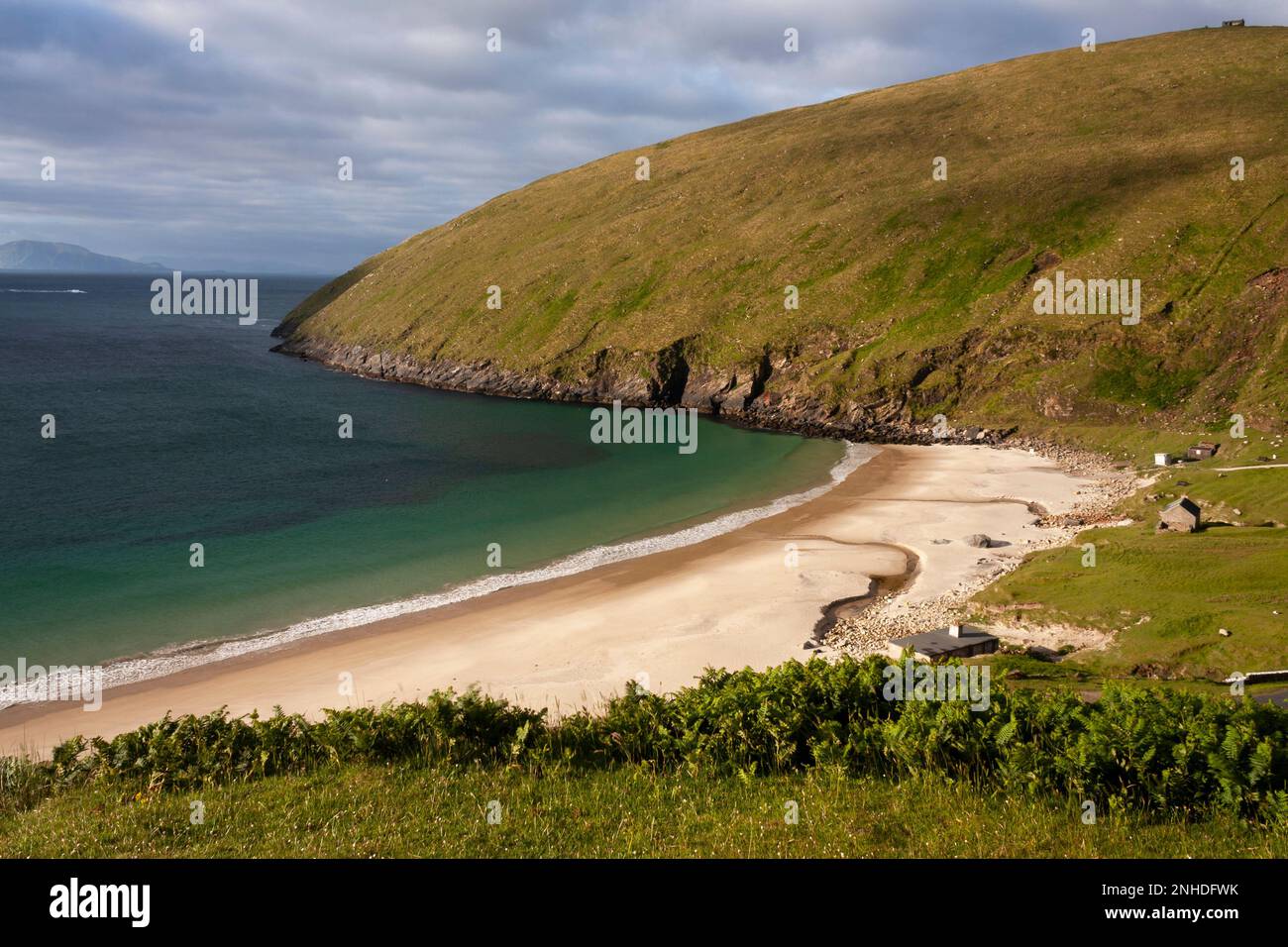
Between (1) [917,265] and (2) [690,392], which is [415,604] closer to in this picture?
(2) [690,392]

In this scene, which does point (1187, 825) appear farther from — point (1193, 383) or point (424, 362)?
point (424, 362)

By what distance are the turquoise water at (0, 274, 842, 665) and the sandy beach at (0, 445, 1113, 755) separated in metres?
5.74

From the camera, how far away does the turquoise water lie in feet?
154

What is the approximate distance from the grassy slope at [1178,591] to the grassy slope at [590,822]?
18.3 m

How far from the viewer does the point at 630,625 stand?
42844 millimetres

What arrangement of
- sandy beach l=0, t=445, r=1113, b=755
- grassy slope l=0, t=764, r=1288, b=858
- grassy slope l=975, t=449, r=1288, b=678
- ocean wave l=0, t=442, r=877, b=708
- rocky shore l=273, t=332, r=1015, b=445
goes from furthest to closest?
rocky shore l=273, t=332, r=1015, b=445 < ocean wave l=0, t=442, r=877, b=708 < sandy beach l=0, t=445, r=1113, b=755 < grassy slope l=975, t=449, r=1288, b=678 < grassy slope l=0, t=764, r=1288, b=858

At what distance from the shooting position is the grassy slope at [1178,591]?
30.0 m

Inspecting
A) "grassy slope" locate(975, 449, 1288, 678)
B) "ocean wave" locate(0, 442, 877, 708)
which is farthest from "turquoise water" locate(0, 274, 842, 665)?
"grassy slope" locate(975, 449, 1288, 678)

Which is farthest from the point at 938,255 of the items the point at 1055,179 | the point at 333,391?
the point at 333,391

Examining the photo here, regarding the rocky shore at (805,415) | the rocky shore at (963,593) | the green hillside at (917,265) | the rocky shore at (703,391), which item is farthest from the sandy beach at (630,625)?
the green hillside at (917,265)

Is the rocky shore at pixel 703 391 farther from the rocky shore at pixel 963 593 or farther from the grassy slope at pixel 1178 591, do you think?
the grassy slope at pixel 1178 591

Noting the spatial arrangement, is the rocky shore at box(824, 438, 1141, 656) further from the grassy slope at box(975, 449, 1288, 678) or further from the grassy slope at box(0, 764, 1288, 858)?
the grassy slope at box(0, 764, 1288, 858)

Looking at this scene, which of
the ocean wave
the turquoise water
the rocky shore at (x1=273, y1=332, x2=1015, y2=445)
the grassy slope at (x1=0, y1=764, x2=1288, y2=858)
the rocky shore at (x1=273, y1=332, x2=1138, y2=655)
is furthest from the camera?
the rocky shore at (x1=273, y1=332, x2=1015, y2=445)

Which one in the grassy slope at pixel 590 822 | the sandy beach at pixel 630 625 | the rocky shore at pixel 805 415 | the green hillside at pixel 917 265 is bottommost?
the sandy beach at pixel 630 625
